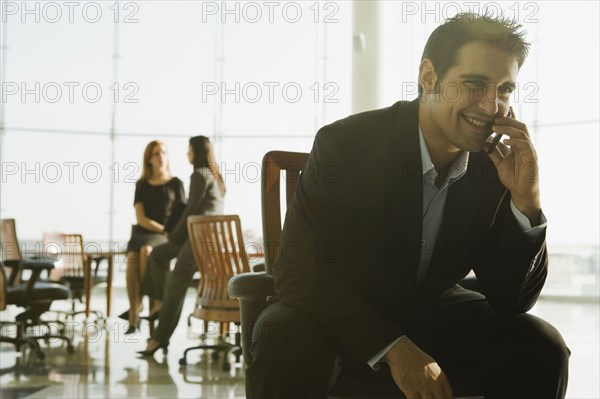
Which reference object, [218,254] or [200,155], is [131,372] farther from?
[200,155]

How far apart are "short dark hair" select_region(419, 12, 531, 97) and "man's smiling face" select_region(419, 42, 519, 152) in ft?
0.05

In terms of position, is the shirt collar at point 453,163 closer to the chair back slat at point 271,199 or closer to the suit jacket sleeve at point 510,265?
the suit jacket sleeve at point 510,265

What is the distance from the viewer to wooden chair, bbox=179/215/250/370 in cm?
380

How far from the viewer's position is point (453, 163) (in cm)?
154

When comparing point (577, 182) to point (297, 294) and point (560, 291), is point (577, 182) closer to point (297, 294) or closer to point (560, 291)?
point (560, 291)

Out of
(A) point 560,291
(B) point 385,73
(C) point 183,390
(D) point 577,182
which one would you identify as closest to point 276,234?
(C) point 183,390

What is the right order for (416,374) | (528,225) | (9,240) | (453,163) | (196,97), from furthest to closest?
(196,97)
(9,240)
(453,163)
(528,225)
(416,374)

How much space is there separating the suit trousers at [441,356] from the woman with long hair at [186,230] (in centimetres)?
323

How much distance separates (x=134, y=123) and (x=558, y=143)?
251 inches

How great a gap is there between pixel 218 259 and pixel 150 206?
154 cm

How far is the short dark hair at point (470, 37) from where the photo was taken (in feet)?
4.66

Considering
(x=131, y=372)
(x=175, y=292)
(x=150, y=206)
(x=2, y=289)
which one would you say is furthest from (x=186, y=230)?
(x=2, y=289)

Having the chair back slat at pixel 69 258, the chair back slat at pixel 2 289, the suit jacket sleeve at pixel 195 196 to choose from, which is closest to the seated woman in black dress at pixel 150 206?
the suit jacket sleeve at pixel 195 196

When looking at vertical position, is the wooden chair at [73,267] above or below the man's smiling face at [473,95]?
below
